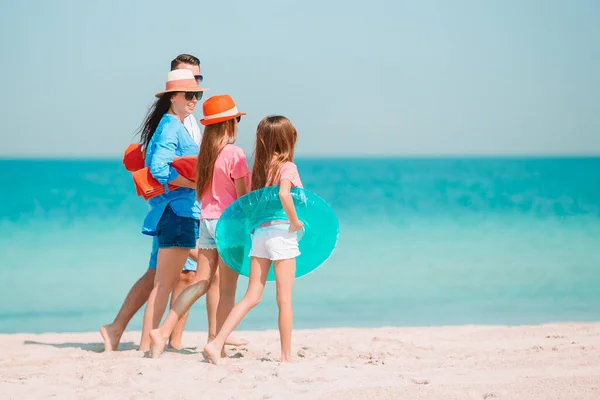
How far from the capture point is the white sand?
3.85 m

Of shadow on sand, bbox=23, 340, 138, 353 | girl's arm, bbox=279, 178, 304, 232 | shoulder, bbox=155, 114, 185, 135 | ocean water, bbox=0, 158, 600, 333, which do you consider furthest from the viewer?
ocean water, bbox=0, 158, 600, 333

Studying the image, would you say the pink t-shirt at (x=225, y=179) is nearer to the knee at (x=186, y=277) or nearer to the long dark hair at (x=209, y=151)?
the long dark hair at (x=209, y=151)

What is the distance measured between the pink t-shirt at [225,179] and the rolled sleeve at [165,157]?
10.1 inches

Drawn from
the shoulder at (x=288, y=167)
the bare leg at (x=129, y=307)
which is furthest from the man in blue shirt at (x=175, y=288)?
the shoulder at (x=288, y=167)

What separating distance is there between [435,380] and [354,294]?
4912 millimetres

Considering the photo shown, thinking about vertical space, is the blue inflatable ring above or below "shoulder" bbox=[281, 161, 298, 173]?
below

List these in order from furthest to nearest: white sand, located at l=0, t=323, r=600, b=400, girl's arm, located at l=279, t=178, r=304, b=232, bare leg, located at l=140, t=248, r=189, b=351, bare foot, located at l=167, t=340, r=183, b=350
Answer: bare foot, located at l=167, t=340, r=183, b=350 → bare leg, located at l=140, t=248, r=189, b=351 → girl's arm, located at l=279, t=178, r=304, b=232 → white sand, located at l=0, t=323, r=600, b=400

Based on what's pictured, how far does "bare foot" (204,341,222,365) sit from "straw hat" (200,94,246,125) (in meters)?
1.18

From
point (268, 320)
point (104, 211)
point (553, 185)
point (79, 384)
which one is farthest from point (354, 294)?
point (553, 185)

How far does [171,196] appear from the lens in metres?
4.86

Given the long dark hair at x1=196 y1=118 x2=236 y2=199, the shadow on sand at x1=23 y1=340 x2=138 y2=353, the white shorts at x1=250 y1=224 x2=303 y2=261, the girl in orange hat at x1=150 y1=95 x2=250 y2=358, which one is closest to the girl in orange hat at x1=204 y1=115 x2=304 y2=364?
the white shorts at x1=250 y1=224 x2=303 y2=261

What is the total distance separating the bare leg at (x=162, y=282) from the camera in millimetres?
4918

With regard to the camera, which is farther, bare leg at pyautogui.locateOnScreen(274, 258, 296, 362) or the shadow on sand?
the shadow on sand

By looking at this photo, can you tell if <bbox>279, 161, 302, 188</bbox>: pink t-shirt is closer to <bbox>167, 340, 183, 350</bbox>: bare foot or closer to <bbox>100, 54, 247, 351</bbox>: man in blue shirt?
<bbox>100, 54, 247, 351</bbox>: man in blue shirt
